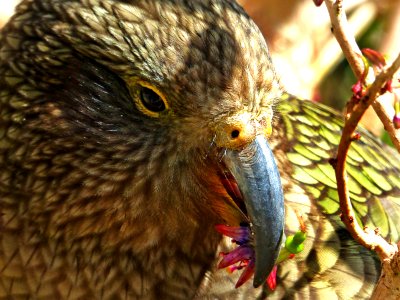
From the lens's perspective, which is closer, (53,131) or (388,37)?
(53,131)

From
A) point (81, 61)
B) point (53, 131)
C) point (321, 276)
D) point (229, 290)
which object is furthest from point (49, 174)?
point (321, 276)

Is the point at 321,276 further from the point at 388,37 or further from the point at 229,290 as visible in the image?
the point at 388,37

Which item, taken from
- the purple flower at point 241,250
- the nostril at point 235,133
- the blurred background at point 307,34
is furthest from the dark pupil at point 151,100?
the blurred background at point 307,34

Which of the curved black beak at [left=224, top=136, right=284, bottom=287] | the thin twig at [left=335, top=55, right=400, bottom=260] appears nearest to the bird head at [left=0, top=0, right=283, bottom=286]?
the curved black beak at [left=224, top=136, right=284, bottom=287]

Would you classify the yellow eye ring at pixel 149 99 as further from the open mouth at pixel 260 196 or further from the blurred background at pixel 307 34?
the blurred background at pixel 307 34

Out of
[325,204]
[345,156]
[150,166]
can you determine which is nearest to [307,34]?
[325,204]

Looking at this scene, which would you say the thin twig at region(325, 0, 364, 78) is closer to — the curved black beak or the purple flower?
the curved black beak

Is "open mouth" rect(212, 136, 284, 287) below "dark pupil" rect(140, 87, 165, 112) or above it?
below
